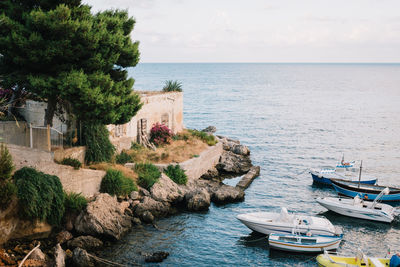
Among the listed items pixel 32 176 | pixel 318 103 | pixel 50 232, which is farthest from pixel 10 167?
pixel 318 103

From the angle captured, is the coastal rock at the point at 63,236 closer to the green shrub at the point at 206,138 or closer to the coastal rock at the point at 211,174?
the coastal rock at the point at 211,174

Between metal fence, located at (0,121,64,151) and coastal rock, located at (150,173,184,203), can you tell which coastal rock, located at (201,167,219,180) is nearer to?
coastal rock, located at (150,173,184,203)

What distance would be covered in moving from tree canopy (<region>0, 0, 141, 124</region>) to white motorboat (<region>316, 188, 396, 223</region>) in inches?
642

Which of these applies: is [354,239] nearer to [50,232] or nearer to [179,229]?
[179,229]

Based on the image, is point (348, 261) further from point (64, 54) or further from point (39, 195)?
point (64, 54)

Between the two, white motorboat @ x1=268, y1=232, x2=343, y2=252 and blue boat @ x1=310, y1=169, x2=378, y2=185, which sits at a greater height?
blue boat @ x1=310, y1=169, x2=378, y2=185

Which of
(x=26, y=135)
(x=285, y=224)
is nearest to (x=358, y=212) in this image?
(x=285, y=224)

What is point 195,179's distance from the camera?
33188 mm

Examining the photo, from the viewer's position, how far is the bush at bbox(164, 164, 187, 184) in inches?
1188

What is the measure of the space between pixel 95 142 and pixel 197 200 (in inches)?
308

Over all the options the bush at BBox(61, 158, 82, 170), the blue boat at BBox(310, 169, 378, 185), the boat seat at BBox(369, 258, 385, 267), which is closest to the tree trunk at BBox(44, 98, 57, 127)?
the bush at BBox(61, 158, 82, 170)

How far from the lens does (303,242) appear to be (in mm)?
23125

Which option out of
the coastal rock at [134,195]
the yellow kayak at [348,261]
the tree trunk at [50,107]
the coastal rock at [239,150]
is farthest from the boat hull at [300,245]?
the coastal rock at [239,150]

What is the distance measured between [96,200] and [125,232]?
8.11 ft
